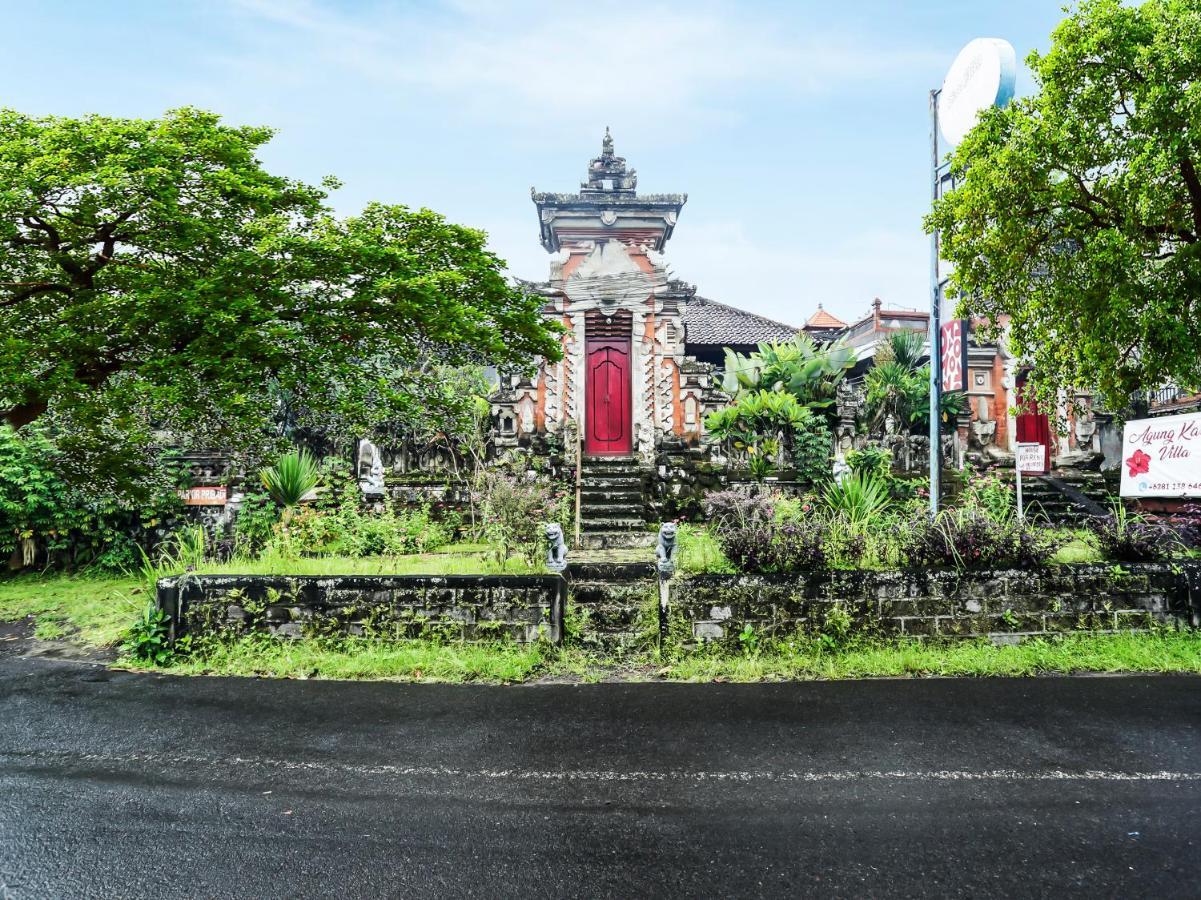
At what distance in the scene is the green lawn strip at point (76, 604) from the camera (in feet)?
25.9

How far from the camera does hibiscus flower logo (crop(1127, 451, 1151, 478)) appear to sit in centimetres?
961

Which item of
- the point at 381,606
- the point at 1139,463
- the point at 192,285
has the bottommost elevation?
the point at 381,606

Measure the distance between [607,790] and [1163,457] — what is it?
9537 mm

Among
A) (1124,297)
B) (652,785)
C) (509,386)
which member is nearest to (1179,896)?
(652,785)

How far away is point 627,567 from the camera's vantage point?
7.41 metres

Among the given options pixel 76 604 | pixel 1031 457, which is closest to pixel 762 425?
pixel 1031 457

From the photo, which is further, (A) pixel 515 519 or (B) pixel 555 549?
(A) pixel 515 519

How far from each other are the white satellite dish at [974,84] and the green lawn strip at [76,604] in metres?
11.8

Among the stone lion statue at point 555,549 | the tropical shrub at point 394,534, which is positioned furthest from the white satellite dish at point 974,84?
the tropical shrub at point 394,534

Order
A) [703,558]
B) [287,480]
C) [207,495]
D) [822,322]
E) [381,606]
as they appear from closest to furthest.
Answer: [381,606] < [703,558] < [207,495] < [287,480] < [822,322]

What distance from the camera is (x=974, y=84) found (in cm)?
893

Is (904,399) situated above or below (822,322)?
below

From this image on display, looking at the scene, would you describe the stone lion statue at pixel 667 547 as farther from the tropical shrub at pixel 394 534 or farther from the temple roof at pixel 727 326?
the temple roof at pixel 727 326

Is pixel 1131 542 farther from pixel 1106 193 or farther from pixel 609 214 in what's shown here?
pixel 609 214
